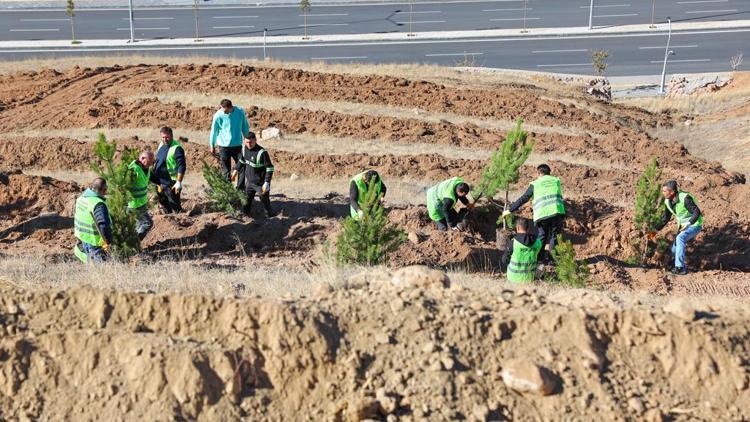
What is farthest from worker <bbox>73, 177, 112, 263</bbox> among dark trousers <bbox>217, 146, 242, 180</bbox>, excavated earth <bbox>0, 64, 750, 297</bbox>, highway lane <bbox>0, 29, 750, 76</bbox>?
highway lane <bbox>0, 29, 750, 76</bbox>

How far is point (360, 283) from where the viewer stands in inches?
305

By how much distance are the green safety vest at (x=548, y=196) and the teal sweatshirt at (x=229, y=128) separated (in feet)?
15.1

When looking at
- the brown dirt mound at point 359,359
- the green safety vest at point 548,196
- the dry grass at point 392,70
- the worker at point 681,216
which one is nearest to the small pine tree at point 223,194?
the green safety vest at point 548,196

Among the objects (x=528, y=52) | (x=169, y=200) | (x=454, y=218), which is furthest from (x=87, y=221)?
(x=528, y=52)

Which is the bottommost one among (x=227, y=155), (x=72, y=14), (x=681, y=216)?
(x=681, y=216)

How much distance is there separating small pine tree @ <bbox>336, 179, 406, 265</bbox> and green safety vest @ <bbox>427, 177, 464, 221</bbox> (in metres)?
1.60

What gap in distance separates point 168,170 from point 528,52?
24122mm

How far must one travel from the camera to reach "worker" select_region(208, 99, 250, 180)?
13477mm

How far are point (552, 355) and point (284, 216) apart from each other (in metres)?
7.46

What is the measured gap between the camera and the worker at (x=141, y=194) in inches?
462

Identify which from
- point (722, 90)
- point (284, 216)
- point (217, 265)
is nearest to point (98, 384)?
point (217, 265)

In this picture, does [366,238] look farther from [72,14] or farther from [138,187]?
[72,14]

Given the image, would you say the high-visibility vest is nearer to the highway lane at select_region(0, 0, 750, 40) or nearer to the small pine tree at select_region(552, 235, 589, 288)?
the small pine tree at select_region(552, 235, 589, 288)

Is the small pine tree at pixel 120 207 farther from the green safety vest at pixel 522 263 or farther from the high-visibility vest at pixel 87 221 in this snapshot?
the green safety vest at pixel 522 263
